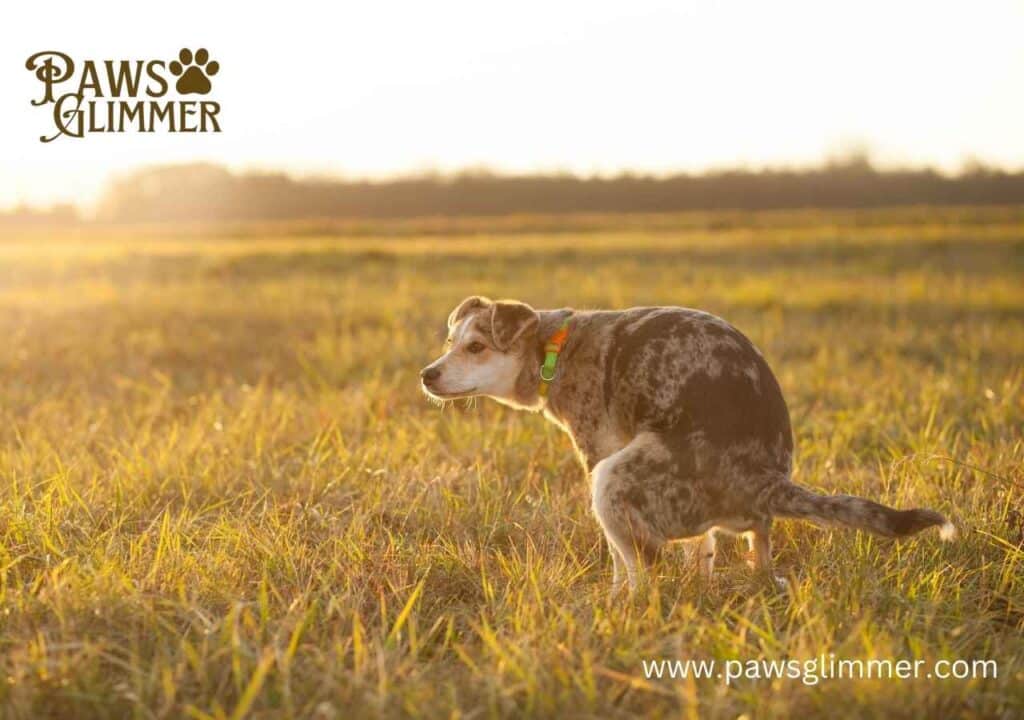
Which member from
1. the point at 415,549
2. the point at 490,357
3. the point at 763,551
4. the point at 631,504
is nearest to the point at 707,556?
the point at 763,551

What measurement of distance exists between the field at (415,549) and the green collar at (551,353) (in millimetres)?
713

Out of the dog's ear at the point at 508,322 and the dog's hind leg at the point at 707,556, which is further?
the dog's ear at the point at 508,322

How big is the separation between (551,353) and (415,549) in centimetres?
128

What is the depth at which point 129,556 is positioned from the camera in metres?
4.81

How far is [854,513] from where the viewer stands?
4.07 metres

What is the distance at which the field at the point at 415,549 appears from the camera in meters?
3.48

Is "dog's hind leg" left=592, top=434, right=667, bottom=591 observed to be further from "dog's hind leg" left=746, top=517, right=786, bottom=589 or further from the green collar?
the green collar

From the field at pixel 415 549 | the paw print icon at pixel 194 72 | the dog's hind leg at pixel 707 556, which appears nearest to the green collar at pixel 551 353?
the field at pixel 415 549

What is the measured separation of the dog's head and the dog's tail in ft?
5.59

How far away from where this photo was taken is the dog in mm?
4430

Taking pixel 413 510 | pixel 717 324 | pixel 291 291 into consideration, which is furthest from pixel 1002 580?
pixel 291 291

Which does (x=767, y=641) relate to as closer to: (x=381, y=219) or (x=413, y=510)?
(x=413, y=510)

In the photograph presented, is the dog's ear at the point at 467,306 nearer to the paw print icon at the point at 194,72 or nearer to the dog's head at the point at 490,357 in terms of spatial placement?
the dog's head at the point at 490,357

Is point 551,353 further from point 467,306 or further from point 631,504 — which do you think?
point 631,504
